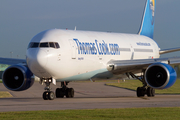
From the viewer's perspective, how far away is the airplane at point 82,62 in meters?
20.6

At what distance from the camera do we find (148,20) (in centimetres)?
3547

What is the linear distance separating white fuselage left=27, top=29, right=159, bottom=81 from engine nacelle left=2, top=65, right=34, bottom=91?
303cm

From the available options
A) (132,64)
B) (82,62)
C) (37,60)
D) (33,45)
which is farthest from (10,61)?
(132,64)

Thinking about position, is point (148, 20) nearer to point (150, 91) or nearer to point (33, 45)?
point (150, 91)

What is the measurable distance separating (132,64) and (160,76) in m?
2.23

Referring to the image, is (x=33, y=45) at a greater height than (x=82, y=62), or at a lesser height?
greater

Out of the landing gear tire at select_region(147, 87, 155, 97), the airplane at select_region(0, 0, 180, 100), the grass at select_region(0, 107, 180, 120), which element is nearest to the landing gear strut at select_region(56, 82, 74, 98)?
the airplane at select_region(0, 0, 180, 100)

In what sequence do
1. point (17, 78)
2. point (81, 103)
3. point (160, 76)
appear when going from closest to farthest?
point (81, 103)
point (160, 76)
point (17, 78)

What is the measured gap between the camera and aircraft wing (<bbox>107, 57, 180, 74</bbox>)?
24.4 meters

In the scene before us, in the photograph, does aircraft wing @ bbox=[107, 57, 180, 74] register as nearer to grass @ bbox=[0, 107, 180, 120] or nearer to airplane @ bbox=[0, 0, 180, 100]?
airplane @ bbox=[0, 0, 180, 100]

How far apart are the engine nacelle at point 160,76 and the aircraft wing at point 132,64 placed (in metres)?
1.06

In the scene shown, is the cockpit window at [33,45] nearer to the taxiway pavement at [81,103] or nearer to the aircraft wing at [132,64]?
the taxiway pavement at [81,103]

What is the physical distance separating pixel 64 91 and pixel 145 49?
8542 millimetres

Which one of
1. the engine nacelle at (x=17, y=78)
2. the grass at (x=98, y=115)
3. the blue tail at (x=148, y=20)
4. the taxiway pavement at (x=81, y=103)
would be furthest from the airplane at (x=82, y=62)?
the grass at (x=98, y=115)
